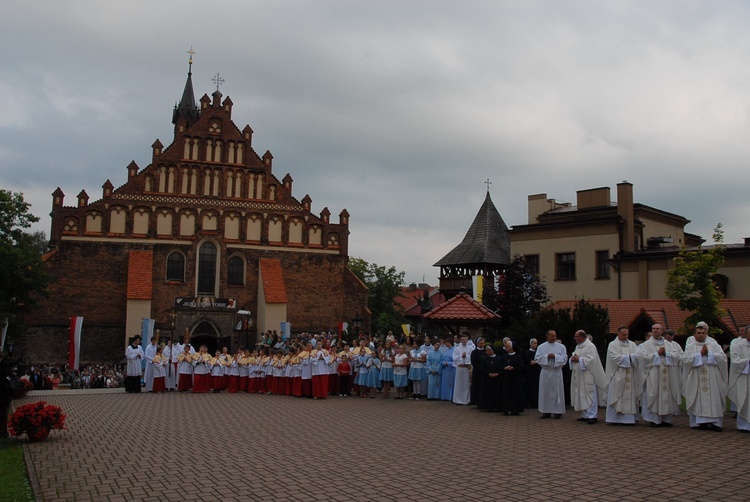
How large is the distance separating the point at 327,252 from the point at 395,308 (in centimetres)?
2673

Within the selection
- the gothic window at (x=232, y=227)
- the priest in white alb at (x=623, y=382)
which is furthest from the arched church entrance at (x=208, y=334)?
the priest in white alb at (x=623, y=382)

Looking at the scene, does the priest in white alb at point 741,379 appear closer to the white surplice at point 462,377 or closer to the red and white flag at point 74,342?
the white surplice at point 462,377

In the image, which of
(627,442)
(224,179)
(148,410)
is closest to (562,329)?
(627,442)

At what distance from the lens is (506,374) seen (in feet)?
51.5

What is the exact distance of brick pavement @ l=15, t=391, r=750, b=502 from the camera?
26.1 feet

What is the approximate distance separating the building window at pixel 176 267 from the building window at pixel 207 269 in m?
0.99

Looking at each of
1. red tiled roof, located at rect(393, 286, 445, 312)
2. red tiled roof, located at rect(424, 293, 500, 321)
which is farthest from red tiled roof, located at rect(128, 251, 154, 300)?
red tiled roof, located at rect(393, 286, 445, 312)

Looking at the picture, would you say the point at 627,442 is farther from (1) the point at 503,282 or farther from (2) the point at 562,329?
(1) the point at 503,282

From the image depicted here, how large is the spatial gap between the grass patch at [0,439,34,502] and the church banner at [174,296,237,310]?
26.6m

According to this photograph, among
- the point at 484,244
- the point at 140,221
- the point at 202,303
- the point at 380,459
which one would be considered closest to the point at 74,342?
the point at 202,303

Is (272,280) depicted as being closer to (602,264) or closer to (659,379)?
(602,264)

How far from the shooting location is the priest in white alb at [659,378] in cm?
1345

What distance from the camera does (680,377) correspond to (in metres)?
13.8

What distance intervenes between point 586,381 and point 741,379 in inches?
114
